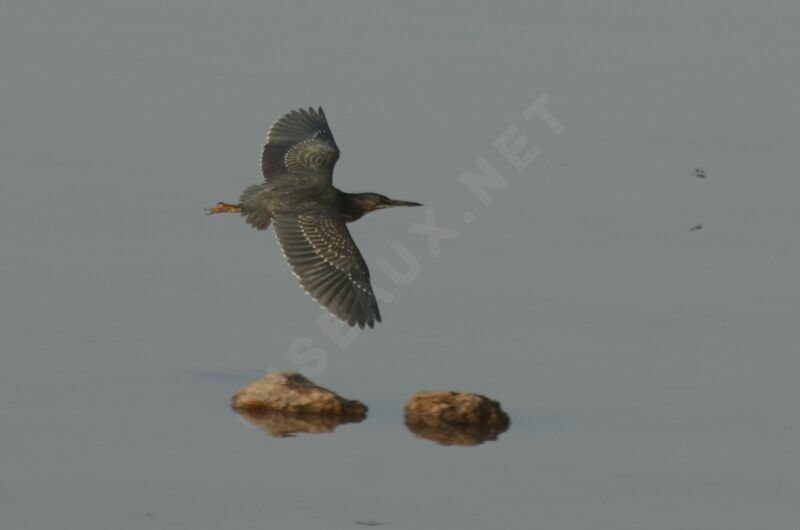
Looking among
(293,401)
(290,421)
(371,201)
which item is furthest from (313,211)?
(290,421)

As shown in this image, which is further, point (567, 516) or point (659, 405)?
point (659, 405)

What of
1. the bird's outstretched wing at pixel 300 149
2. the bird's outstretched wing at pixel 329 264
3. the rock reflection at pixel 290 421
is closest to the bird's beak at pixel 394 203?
the bird's outstretched wing at pixel 300 149

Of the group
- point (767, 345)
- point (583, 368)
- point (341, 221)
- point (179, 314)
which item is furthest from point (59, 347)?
point (767, 345)

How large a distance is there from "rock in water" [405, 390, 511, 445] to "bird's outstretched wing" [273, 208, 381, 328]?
116 cm

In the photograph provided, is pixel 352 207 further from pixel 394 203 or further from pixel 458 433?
pixel 458 433

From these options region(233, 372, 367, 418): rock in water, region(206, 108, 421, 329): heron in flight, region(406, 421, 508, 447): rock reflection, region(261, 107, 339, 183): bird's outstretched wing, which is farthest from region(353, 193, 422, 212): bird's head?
region(406, 421, 508, 447): rock reflection

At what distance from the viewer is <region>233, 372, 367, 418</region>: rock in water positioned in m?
13.1

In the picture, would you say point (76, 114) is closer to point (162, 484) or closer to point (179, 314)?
point (179, 314)

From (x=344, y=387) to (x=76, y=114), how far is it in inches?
315

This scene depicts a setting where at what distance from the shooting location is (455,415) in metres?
13.1

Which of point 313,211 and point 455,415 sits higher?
point 313,211

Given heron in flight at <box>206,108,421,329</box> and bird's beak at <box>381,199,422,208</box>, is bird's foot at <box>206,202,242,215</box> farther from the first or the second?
bird's beak at <box>381,199,422,208</box>

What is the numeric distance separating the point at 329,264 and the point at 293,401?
1.63 m

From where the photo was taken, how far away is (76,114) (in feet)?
67.9
